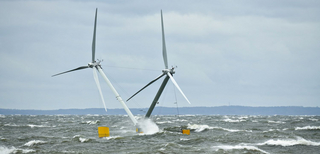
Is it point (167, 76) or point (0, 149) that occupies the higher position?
point (167, 76)

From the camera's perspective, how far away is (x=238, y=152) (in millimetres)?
40906

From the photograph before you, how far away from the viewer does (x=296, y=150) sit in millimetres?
43750

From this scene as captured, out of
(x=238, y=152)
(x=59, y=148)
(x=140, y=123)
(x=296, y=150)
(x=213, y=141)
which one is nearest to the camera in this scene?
(x=238, y=152)

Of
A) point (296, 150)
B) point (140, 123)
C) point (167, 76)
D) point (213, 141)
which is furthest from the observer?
point (140, 123)

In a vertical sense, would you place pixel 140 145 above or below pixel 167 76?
below

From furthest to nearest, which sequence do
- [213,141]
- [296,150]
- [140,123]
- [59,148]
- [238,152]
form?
[140,123]
[213,141]
[59,148]
[296,150]
[238,152]

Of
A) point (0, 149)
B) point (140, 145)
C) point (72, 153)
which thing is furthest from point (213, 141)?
point (0, 149)

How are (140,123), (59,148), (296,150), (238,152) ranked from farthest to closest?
(140,123) → (59,148) → (296,150) → (238,152)

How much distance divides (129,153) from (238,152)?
11.9 m

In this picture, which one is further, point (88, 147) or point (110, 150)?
point (88, 147)

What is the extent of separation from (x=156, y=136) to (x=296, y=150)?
81.2ft

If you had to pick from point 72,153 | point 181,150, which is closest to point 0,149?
point 72,153

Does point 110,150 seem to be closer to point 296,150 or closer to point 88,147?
point 88,147

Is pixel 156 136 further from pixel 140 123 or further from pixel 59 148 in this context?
pixel 59 148
